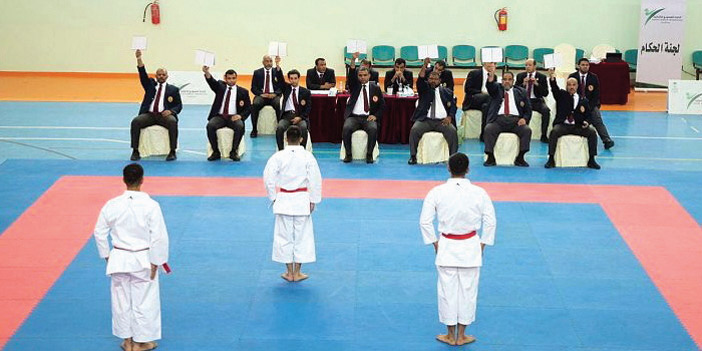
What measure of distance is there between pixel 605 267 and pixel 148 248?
542 centimetres

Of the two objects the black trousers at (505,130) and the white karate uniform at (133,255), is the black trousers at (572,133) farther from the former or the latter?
the white karate uniform at (133,255)

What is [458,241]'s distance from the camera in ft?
25.9

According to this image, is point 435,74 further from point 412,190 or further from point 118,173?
point 118,173

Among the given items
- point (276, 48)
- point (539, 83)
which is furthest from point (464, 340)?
point (276, 48)

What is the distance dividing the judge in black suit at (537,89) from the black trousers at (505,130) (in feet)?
4.19

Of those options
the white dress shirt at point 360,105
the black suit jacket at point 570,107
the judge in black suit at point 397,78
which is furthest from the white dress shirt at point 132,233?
the judge in black suit at point 397,78

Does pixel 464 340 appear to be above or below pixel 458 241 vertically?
below

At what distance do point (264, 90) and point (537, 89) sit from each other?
17.7 ft

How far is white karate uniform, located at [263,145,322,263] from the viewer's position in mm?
9383

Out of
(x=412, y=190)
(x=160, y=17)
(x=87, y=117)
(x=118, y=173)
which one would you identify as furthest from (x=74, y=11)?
(x=412, y=190)

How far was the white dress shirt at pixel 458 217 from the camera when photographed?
25.7 ft

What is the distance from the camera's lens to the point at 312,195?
31.1ft

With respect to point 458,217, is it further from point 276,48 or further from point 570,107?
point 276,48

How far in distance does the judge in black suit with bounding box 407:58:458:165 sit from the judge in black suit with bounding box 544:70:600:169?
169 cm
